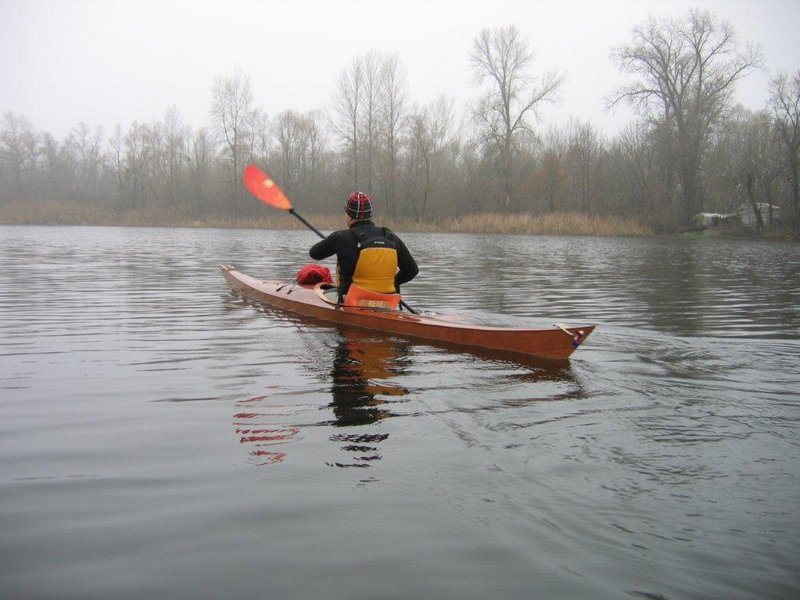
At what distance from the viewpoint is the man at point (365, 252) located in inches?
269

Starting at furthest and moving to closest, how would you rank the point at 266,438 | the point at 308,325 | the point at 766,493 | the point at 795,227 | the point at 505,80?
the point at 505,80 < the point at 795,227 < the point at 308,325 < the point at 266,438 < the point at 766,493

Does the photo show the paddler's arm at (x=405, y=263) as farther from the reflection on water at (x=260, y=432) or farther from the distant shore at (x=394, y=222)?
the distant shore at (x=394, y=222)

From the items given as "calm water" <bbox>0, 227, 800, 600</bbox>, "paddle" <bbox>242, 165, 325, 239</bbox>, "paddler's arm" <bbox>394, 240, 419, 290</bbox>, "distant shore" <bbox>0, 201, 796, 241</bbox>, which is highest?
"distant shore" <bbox>0, 201, 796, 241</bbox>

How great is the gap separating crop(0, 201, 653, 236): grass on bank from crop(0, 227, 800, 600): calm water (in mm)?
28568

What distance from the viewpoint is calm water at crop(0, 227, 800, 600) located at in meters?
2.33

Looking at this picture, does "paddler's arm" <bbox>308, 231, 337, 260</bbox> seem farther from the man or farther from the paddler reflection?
the paddler reflection

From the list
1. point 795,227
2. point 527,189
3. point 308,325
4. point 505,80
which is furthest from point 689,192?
point 308,325

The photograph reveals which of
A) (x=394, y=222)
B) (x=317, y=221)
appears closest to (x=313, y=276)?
(x=317, y=221)

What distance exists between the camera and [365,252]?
684 cm

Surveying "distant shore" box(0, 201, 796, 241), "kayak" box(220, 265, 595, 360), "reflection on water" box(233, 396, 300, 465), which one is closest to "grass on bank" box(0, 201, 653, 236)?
"distant shore" box(0, 201, 796, 241)

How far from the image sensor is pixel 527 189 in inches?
1689

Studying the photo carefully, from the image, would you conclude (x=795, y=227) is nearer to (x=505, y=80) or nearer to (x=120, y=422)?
(x=505, y=80)

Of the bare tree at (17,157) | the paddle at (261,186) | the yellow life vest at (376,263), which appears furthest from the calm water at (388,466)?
the bare tree at (17,157)

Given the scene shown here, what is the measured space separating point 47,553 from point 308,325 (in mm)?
5171
